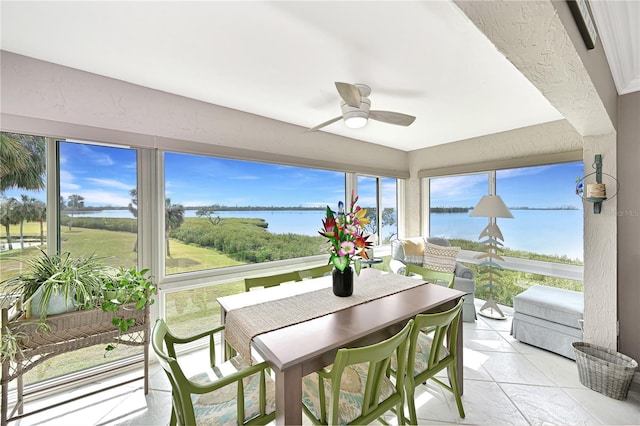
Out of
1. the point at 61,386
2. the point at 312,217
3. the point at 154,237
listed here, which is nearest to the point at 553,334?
the point at 312,217

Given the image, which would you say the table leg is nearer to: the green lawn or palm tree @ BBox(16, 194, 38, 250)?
the green lawn

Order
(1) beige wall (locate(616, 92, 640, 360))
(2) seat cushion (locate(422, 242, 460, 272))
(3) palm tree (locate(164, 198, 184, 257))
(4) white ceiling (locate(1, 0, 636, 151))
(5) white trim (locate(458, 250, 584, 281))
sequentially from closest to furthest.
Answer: (4) white ceiling (locate(1, 0, 636, 151))
(1) beige wall (locate(616, 92, 640, 360))
(3) palm tree (locate(164, 198, 184, 257))
(5) white trim (locate(458, 250, 584, 281))
(2) seat cushion (locate(422, 242, 460, 272))

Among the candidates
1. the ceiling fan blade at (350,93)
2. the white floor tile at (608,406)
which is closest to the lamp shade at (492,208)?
the white floor tile at (608,406)

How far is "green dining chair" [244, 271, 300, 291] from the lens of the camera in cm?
198

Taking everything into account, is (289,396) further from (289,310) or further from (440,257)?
(440,257)

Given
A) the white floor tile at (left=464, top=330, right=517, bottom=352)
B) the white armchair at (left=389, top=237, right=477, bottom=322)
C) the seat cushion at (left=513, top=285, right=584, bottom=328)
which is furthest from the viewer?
the white armchair at (left=389, top=237, right=477, bottom=322)

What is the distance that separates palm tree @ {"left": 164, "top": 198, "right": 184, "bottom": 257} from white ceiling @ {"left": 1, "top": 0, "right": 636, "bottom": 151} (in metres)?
1.03

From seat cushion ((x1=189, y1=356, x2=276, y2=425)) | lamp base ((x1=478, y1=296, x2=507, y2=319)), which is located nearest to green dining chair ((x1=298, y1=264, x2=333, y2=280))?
seat cushion ((x1=189, y1=356, x2=276, y2=425))

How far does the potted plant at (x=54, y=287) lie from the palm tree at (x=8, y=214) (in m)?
0.30

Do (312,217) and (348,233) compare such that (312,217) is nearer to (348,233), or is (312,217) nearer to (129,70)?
(348,233)

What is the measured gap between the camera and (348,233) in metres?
1.70

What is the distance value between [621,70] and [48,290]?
4.04 meters

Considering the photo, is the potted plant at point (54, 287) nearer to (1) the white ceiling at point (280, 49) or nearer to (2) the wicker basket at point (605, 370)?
(1) the white ceiling at point (280, 49)

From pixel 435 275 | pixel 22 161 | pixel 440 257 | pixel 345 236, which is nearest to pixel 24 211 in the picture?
pixel 22 161
